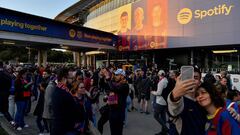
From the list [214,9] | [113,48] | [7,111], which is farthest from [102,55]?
[7,111]

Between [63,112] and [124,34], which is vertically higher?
[124,34]

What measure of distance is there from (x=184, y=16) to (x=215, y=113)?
89.8 feet

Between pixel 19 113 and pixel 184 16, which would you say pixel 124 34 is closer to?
pixel 184 16

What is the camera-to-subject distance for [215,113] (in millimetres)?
2301

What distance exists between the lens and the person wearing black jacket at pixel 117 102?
527 cm

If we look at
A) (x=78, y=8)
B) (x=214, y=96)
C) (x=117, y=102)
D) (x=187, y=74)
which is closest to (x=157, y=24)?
(x=117, y=102)

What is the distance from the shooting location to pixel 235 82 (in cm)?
1571

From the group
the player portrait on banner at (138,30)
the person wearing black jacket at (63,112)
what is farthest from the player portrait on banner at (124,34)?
the person wearing black jacket at (63,112)

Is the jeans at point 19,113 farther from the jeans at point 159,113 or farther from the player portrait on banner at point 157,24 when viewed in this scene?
the player portrait on banner at point 157,24

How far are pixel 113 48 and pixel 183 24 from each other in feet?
37.1

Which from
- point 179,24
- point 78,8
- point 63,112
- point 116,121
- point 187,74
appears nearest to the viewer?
point 187,74

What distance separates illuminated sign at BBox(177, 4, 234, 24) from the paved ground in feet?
61.8

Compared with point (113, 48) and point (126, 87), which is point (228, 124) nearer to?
point (126, 87)

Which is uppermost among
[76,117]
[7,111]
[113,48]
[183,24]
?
[183,24]
